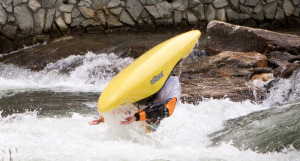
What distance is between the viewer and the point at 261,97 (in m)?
6.02

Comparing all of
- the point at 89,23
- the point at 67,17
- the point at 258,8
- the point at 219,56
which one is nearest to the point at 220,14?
the point at 258,8

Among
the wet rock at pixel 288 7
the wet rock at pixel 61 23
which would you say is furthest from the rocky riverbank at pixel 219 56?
the wet rock at pixel 288 7

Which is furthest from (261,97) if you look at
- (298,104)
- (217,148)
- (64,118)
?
(64,118)

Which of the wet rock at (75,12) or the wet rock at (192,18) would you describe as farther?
the wet rock at (192,18)

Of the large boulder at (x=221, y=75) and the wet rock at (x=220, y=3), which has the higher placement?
the wet rock at (x=220, y=3)

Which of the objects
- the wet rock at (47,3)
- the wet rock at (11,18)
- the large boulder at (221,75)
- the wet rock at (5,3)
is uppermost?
the wet rock at (5,3)

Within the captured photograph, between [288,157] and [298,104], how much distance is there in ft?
5.53

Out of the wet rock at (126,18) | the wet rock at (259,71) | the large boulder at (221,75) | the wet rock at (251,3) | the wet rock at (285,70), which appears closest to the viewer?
the large boulder at (221,75)

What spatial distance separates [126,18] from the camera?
10.3 m

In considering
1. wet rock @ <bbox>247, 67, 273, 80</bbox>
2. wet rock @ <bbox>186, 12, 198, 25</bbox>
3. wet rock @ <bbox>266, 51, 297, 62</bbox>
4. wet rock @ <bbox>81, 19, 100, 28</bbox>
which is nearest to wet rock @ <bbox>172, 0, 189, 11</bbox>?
wet rock @ <bbox>186, 12, 198, 25</bbox>

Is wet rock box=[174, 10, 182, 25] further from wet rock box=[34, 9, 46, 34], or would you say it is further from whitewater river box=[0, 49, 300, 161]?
whitewater river box=[0, 49, 300, 161]

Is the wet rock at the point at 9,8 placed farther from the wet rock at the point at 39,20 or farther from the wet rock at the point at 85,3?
the wet rock at the point at 85,3

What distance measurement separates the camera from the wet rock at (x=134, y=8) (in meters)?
10.2

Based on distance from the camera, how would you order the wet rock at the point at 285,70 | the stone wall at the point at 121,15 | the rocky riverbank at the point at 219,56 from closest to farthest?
the rocky riverbank at the point at 219,56, the wet rock at the point at 285,70, the stone wall at the point at 121,15
